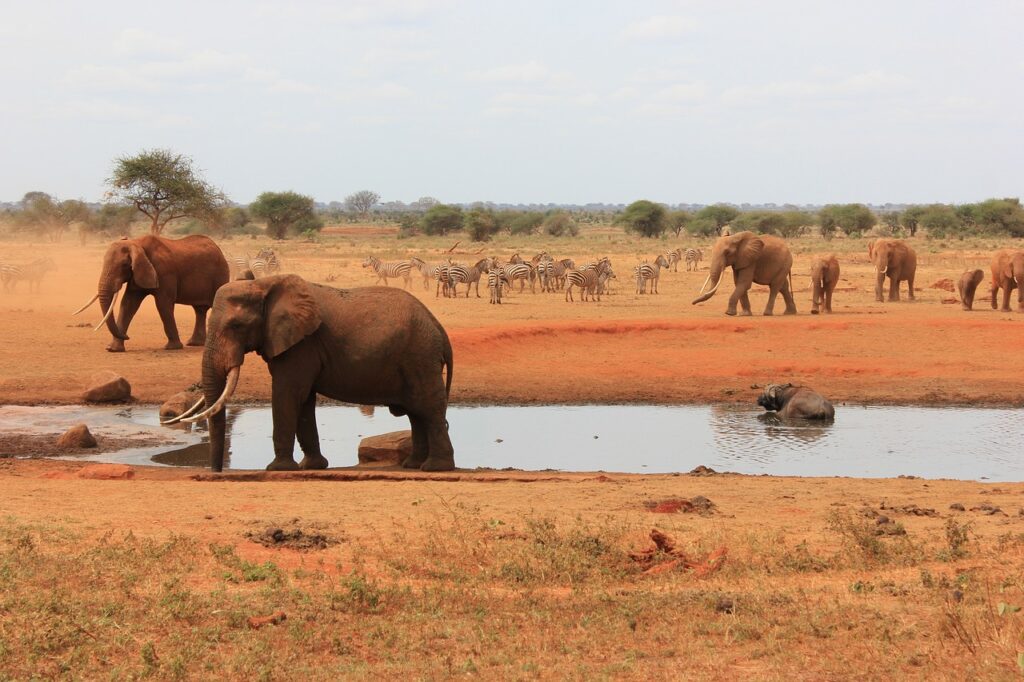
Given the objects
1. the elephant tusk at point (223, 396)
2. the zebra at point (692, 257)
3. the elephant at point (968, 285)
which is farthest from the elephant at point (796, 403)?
the zebra at point (692, 257)

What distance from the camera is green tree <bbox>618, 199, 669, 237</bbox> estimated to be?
265ft

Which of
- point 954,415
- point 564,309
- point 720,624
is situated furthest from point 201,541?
point 564,309

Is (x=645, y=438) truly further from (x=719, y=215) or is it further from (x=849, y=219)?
(x=719, y=215)

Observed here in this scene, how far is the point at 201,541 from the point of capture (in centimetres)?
859

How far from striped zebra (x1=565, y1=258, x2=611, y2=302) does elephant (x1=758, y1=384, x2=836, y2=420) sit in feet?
51.6

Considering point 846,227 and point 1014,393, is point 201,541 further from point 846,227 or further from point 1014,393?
point 846,227

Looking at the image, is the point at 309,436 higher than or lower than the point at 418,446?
higher

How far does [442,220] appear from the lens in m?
82.5

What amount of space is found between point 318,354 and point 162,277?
32.8ft

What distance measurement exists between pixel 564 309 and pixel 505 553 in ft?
72.9

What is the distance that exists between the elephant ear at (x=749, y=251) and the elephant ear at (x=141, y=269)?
1371 centimetres

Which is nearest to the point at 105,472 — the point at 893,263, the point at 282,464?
the point at 282,464

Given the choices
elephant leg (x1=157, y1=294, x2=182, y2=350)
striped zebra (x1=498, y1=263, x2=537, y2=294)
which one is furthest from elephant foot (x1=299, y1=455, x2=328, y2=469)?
striped zebra (x1=498, y1=263, x2=537, y2=294)

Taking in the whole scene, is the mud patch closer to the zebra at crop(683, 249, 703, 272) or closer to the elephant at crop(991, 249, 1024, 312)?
the elephant at crop(991, 249, 1024, 312)
